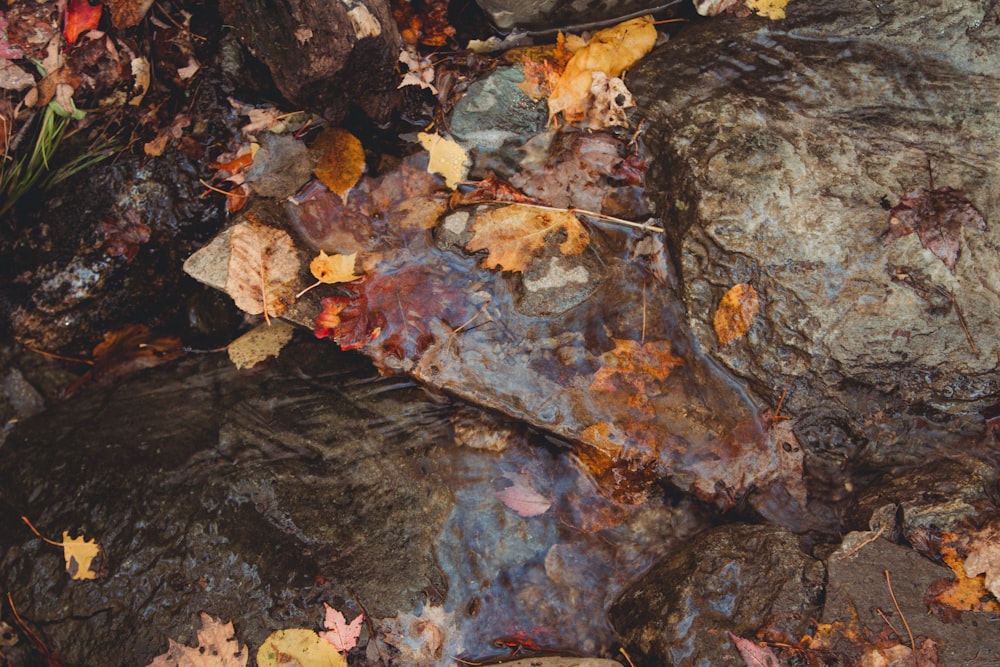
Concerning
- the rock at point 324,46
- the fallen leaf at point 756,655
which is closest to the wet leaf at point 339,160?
the rock at point 324,46

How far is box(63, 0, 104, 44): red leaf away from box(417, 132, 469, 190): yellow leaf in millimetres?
1709

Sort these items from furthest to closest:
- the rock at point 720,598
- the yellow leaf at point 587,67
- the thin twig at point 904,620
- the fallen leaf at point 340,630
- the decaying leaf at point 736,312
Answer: the yellow leaf at point 587,67 → the decaying leaf at point 736,312 → the fallen leaf at point 340,630 → the rock at point 720,598 → the thin twig at point 904,620

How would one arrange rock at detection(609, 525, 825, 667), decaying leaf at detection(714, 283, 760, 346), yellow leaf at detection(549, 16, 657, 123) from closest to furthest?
rock at detection(609, 525, 825, 667), decaying leaf at detection(714, 283, 760, 346), yellow leaf at detection(549, 16, 657, 123)

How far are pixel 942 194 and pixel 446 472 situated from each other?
2.52 m

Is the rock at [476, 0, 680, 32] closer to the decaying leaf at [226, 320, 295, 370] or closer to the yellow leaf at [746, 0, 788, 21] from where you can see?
the yellow leaf at [746, 0, 788, 21]

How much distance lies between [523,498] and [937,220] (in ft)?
7.24

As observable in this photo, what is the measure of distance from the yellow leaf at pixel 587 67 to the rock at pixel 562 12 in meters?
0.13

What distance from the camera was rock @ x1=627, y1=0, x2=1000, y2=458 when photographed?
2.71m

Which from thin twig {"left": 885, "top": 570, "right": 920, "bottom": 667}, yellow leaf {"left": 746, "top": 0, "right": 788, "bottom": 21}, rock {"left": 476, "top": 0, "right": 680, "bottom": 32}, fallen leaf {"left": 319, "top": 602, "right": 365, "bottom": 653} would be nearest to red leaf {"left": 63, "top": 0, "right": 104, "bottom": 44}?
rock {"left": 476, "top": 0, "right": 680, "bottom": 32}

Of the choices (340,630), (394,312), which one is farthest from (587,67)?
(340,630)

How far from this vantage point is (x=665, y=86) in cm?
308

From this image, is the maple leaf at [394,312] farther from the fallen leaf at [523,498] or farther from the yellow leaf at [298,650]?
the yellow leaf at [298,650]

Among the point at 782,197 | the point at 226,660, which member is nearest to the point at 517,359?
the point at 782,197

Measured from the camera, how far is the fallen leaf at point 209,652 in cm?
257
